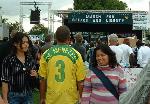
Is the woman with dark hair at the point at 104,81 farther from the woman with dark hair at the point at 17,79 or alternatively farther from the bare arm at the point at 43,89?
the woman with dark hair at the point at 17,79

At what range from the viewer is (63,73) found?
6.37m

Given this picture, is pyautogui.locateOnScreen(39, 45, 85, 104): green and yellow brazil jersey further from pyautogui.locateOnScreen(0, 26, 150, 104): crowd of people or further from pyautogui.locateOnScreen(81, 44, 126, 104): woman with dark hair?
pyautogui.locateOnScreen(81, 44, 126, 104): woman with dark hair

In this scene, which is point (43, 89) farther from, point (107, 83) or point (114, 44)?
point (114, 44)

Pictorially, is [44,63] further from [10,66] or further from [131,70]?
[131,70]

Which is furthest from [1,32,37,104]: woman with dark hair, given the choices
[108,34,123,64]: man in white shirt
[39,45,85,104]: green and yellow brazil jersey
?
[108,34,123,64]: man in white shirt

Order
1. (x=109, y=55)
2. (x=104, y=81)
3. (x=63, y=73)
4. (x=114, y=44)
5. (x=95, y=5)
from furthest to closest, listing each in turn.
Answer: (x=95, y=5), (x=114, y=44), (x=63, y=73), (x=109, y=55), (x=104, y=81)

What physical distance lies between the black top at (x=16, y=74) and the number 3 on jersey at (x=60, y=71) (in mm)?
496

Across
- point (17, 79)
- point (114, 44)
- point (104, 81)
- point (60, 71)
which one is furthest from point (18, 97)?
point (114, 44)

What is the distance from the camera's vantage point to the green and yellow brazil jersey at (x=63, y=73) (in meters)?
6.34

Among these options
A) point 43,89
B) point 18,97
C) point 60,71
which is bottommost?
point 18,97

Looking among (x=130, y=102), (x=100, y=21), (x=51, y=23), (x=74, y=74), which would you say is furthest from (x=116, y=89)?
(x=51, y=23)

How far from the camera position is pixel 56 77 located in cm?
638

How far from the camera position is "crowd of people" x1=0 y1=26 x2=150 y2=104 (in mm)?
5863

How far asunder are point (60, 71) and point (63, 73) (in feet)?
0.14
